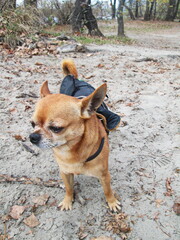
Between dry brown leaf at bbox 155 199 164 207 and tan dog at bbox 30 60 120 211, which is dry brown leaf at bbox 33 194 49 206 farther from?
dry brown leaf at bbox 155 199 164 207

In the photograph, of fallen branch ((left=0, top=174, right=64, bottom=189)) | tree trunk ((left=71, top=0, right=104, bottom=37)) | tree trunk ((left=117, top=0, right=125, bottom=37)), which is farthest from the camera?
tree trunk ((left=117, top=0, right=125, bottom=37))

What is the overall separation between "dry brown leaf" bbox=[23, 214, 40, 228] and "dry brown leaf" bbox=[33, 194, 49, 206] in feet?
0.56

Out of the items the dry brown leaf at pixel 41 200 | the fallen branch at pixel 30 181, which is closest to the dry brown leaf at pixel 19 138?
the fallen branch at pixel 30 181

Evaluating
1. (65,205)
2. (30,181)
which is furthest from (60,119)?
(30,181)

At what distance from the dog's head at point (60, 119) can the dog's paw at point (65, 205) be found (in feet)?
2.91

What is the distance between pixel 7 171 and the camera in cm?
265

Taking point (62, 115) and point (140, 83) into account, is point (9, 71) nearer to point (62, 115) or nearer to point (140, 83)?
point (140, 83)

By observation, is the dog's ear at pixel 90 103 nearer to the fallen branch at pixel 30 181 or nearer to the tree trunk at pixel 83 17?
the fallen branch at pixel 30 181

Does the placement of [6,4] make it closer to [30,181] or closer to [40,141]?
[30,181]

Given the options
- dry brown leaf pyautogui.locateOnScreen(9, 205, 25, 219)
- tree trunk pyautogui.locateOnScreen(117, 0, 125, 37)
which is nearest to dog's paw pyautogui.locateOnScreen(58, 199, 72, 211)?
dry brown leaf pyautogui.locateOnScreen(9, 205, 25, 219)

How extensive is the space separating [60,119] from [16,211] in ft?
4.22

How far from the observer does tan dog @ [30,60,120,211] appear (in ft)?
5.50

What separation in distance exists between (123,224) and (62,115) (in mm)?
1325

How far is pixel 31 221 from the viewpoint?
6.95ft
